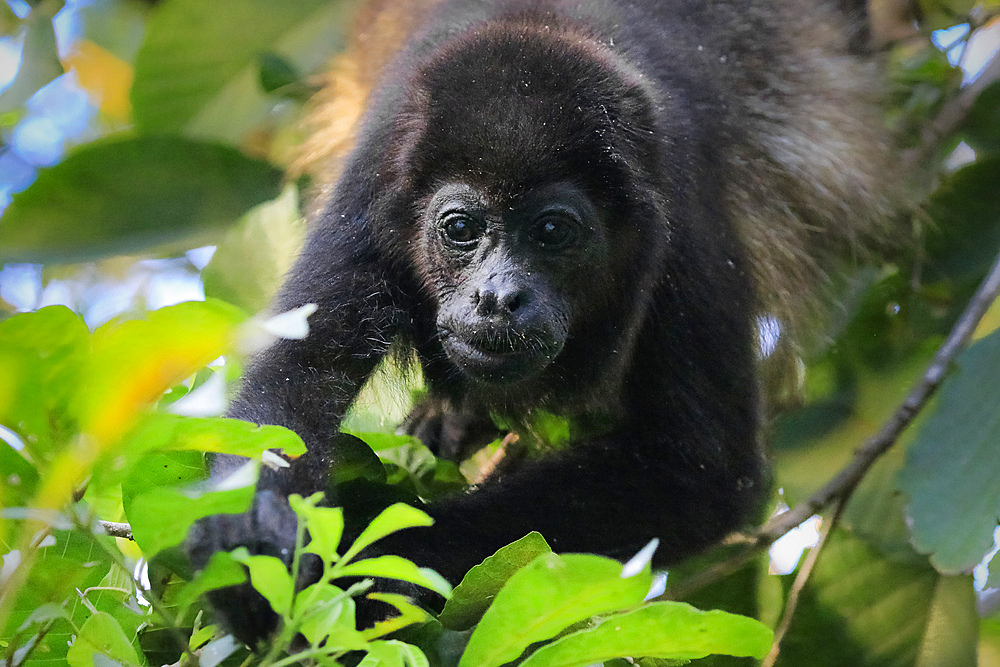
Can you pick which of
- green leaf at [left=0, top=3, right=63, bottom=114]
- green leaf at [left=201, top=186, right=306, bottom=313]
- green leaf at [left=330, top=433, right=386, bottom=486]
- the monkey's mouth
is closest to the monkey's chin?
the monkey's mouth

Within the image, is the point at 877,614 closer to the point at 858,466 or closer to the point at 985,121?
the point at 858,466

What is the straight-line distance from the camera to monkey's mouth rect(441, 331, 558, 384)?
2.12m

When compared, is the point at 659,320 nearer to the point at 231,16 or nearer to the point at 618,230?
the point at 618,230

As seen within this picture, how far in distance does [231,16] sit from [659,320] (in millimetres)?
1485

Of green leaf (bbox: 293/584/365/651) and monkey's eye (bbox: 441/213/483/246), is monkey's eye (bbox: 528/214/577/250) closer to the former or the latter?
monkey's eye (bbox: 441/213/483/246)

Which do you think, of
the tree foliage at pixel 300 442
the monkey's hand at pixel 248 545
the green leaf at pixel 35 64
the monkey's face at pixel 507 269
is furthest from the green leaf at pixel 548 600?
the green leaf at pixel 35 64

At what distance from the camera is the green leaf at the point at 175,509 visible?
951mm

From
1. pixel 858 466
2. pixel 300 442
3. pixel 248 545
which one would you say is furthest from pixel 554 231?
pixel 300 442

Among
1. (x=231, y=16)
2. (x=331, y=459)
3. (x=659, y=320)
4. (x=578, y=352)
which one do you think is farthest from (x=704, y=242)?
(x=231, y=16)

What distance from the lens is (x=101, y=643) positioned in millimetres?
1211

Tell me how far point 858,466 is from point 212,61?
202cm

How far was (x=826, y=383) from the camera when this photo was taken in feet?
9.67

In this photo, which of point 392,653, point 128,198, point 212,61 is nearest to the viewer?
point 392,653

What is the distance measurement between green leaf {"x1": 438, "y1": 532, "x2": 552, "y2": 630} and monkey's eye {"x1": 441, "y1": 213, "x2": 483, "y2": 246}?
1018 mm
